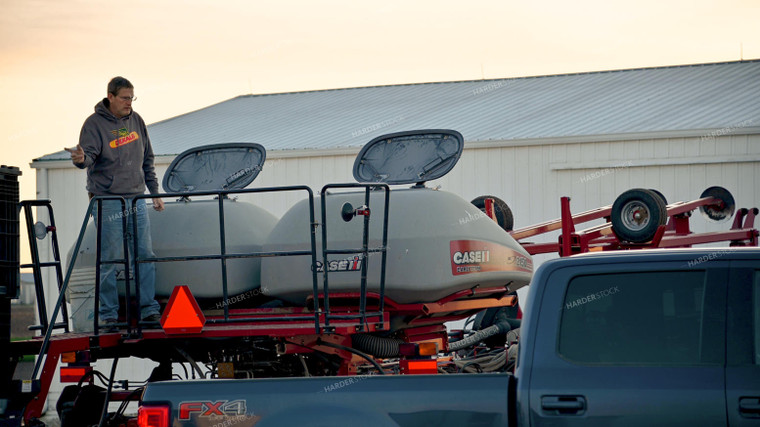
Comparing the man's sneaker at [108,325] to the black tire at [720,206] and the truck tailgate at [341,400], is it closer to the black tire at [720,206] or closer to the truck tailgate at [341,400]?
the truck tailgate at [341,400]

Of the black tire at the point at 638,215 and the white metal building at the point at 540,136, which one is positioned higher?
the white metal building at the point at 540,136

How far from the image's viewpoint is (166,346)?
7484 millimetres

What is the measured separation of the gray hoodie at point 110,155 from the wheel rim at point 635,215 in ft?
13.4

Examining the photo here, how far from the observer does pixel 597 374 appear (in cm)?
449

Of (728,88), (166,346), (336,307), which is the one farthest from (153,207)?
(728,88)

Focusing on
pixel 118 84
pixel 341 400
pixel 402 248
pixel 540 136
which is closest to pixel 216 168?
pixel 118 84

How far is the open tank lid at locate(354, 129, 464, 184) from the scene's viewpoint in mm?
7535

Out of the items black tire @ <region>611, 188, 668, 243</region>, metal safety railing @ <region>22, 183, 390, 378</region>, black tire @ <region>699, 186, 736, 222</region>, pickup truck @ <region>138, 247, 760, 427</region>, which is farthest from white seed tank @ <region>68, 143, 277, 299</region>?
black tire @ <region>699, 186, 736, 222</region>

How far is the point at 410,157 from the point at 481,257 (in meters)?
1.02

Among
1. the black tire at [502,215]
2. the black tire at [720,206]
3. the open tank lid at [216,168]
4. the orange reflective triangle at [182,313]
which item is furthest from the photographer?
the black tire at [720,206]

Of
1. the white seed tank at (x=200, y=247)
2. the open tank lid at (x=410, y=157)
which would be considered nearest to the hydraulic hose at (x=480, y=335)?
the open tank lid at (x=410, y=157)

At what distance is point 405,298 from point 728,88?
13474 mm

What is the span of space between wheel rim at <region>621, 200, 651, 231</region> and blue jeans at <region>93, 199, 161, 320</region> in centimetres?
401

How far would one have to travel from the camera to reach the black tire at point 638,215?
8109 millimetres
